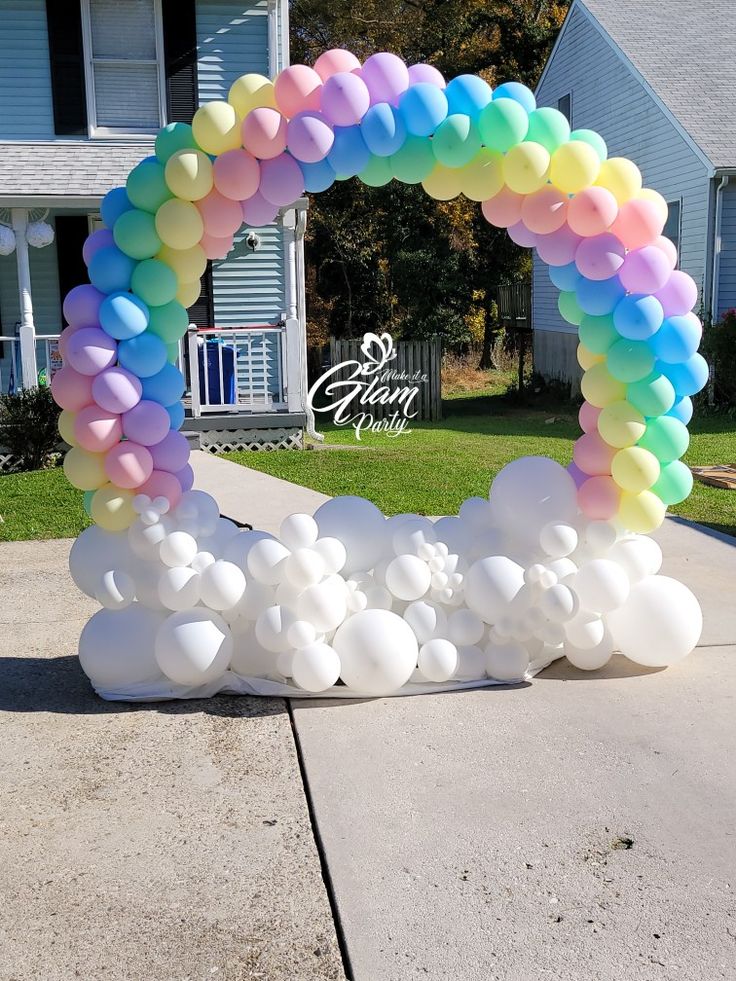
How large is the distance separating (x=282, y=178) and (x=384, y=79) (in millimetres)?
644

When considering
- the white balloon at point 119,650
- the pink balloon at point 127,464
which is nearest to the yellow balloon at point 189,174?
the pink balloon at point 127,464

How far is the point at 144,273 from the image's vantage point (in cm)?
491

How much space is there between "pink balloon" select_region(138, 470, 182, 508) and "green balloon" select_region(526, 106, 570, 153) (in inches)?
91.6

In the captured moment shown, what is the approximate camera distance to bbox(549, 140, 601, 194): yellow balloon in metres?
4.89

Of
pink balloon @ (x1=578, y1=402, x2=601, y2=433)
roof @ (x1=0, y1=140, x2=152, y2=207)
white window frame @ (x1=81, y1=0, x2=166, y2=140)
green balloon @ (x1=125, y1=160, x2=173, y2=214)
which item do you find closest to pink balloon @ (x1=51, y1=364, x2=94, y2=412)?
green balloon @ (x1=125, y1=160, x2=173, y2=214)

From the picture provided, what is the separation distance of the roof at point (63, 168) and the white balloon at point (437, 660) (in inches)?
421

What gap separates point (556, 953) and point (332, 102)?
3.58 meters

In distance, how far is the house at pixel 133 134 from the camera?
47.1 ft

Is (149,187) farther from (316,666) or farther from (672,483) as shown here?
(672,483)

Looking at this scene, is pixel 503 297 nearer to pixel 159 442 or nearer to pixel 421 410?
pixel 421 410

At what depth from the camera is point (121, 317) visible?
4.82 metres

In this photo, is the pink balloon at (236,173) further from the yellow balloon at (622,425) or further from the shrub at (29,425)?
the shrub at (29,425)

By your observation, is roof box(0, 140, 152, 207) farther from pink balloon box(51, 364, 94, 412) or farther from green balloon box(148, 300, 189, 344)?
pink balloon box(51, 364, 94, 412)

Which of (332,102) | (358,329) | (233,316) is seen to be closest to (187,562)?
(332,102)
